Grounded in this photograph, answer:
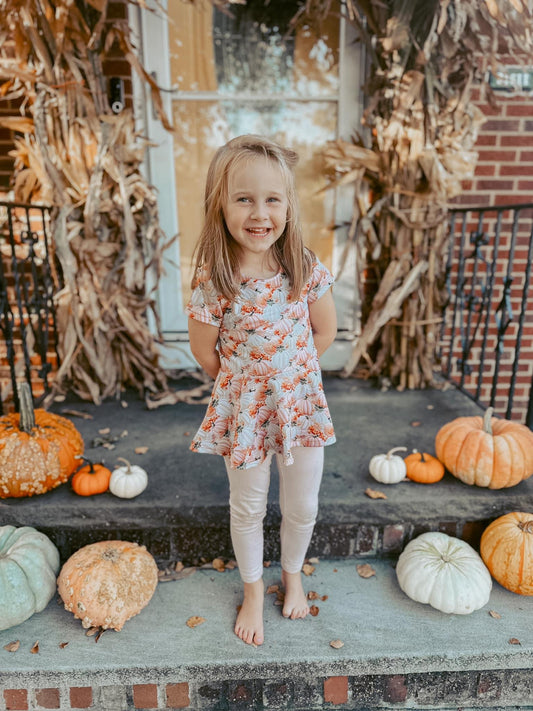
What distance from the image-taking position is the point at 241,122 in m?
3.34

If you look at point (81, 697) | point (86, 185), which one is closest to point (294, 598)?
point (81, 697)

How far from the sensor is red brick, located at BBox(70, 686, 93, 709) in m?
1.68

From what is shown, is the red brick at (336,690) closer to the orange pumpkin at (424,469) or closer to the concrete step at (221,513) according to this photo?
the concrete step at (221,513)

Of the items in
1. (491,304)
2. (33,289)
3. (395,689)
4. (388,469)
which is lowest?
(395,689)

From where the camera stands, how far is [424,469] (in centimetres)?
224

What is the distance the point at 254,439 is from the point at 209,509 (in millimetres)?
572

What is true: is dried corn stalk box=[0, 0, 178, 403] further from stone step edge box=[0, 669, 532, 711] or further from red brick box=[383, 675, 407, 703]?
red brick box=[383, 675, 407, 703]

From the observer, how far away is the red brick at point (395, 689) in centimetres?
174

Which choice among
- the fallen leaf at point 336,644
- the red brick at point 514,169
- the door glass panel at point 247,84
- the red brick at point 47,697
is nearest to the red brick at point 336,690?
the fallen leaf at point 336,644

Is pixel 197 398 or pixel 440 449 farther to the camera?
pixel 197 398

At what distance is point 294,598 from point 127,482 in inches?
31.4

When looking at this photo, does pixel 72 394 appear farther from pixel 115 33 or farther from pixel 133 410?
pixel 115 33

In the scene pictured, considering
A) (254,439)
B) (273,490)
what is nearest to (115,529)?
(273,490)

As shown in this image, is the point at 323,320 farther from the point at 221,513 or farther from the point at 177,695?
the point at 177,695
